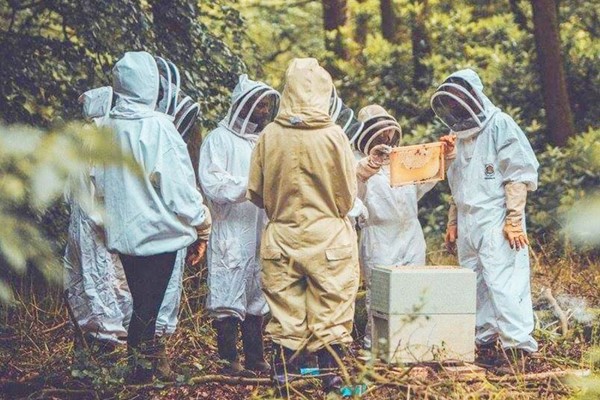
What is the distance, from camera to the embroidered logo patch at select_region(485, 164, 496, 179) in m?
6.97

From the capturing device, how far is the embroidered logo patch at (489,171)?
697 centimetres

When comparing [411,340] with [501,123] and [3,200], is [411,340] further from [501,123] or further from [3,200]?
[3,200]

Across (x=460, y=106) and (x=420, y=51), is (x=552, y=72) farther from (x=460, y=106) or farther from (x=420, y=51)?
(x=460, y=106)

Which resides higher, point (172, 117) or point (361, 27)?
point (361, 27)

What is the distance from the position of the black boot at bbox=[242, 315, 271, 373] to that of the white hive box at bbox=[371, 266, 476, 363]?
2.49ft

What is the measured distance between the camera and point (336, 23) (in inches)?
610

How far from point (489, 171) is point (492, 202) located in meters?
0.20

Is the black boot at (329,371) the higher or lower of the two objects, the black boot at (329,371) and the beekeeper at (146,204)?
the lower

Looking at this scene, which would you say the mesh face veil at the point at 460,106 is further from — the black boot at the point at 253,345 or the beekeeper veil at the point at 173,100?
the black boot at the point at 253,345

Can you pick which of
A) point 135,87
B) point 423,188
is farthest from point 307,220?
point 423,188

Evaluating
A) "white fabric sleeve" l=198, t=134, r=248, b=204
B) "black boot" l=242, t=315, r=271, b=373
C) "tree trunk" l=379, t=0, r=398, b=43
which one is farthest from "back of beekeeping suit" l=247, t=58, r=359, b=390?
"tree trunk" l=379, t=0, r=398, b=43

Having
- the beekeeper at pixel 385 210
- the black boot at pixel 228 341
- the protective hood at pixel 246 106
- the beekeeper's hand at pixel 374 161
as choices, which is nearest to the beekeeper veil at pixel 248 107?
the protective hood at pixel 246 106

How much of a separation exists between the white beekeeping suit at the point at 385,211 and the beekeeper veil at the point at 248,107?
0.98 m

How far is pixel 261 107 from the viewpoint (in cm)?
680
